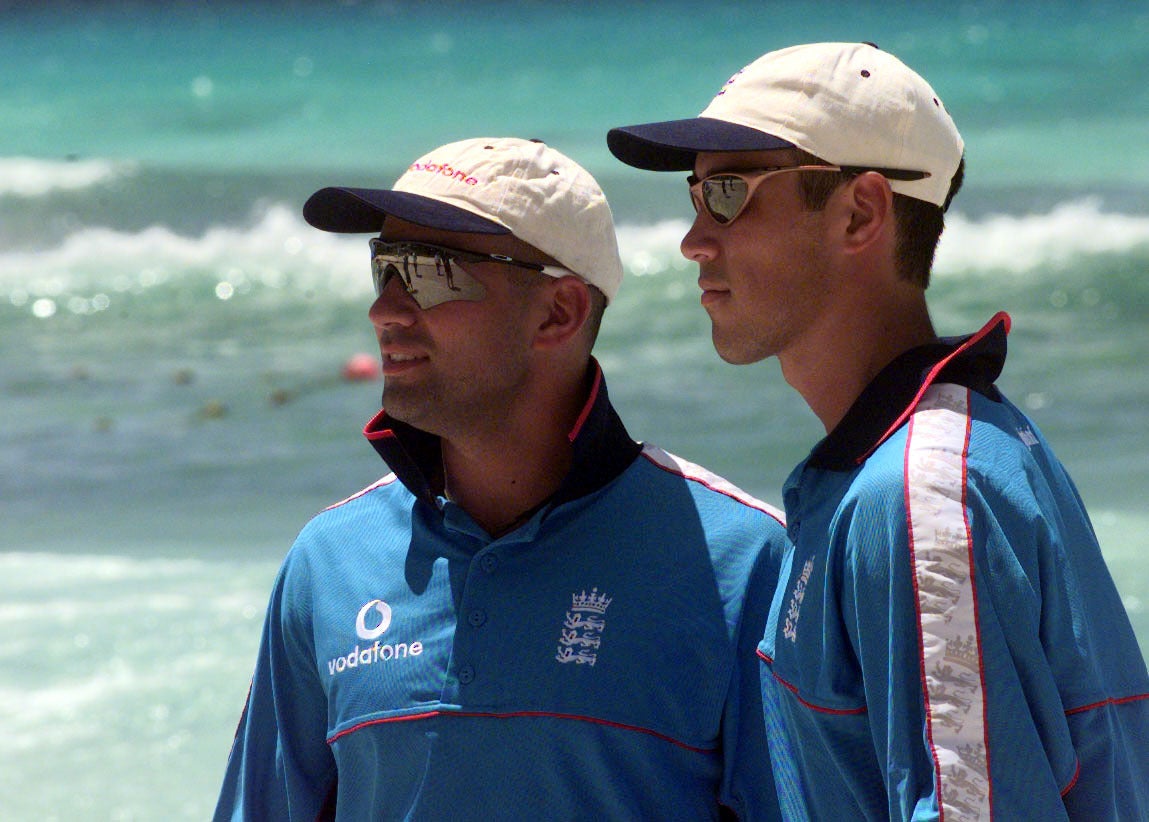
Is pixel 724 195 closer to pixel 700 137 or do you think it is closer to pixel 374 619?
pixel 700 137

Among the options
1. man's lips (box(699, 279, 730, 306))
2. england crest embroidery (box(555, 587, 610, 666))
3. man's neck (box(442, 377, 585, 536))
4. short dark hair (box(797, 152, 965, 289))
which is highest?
short dark hair (box(797, 152, 965, 289))

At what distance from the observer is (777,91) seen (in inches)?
62.6

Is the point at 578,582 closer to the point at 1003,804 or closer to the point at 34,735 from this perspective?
the point at 1003,804

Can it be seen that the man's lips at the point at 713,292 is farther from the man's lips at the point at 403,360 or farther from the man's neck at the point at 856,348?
the man's lips at the point at 403,360

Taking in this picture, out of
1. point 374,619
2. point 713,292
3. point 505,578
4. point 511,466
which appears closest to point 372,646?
point 374,619

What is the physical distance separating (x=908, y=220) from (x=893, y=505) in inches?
13.9

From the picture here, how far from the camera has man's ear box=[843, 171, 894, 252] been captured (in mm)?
1573

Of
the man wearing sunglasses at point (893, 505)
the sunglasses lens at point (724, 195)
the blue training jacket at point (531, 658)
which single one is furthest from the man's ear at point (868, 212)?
the blue training jacket at point (531, 658)

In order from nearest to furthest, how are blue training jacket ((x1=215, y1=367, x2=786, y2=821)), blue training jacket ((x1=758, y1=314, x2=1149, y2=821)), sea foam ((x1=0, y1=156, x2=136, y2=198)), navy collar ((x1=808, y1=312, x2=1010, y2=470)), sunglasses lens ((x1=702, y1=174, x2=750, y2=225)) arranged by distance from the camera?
blue training jacket ((x1=758, y1=314, x2=1149, y2=821)) → navy collar ((x1=808, y1=312, x2=1010, y2=470)) → sunglasses lens ((x1=702, y1=174, x2=750, y2=225)) → blue training jacket ((x1=215, y1=367, x2=786, y2=821)) → sea foam ((x1=0, y1=156, x2=136, y2=198))

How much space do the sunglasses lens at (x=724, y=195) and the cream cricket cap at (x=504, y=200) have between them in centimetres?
35

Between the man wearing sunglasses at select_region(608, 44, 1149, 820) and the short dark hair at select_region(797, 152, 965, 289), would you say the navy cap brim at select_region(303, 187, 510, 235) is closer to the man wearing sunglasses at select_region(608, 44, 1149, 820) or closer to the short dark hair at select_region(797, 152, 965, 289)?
the man wearing sunglasses at select_region(608, 44, 1149, 820)

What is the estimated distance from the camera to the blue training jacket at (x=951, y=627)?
53.1 inches

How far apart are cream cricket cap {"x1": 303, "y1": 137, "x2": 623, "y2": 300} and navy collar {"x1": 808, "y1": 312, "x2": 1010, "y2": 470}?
54 centimetres

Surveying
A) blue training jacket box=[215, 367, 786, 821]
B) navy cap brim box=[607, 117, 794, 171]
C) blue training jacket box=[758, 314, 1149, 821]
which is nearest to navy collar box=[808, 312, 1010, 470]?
blue training jacket box=[758, 314, 1149, 821]
